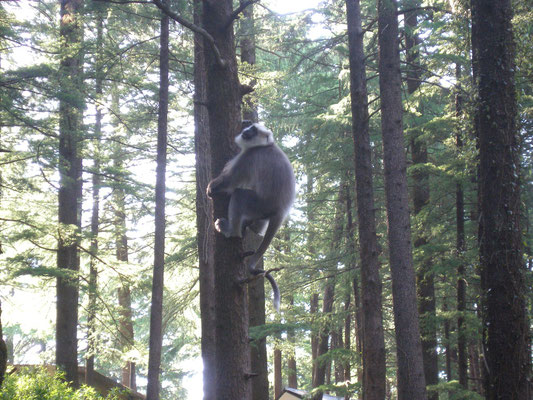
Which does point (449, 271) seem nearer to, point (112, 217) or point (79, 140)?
point (79, 140)

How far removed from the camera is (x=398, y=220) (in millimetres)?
9453

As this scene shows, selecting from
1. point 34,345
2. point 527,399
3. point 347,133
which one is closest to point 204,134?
point 347,133

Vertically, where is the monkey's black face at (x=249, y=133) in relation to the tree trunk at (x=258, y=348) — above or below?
above

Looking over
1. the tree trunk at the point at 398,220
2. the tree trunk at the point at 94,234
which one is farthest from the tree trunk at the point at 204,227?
the tree trunk at the point at 398,220

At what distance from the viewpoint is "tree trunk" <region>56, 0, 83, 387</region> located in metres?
12.6

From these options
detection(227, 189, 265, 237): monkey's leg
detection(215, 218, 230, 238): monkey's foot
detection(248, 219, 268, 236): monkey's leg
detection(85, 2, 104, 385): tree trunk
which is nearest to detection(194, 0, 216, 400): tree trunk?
detection(85, 2, 104, 385): tree trunk

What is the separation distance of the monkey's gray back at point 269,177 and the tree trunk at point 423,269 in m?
6.01

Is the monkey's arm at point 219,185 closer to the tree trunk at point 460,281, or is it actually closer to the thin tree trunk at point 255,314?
the thin tree trunk at point 255,314

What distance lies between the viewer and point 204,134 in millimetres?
11023

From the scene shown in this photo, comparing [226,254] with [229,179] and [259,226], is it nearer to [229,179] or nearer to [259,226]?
[229,179]

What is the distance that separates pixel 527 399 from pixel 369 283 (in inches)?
162

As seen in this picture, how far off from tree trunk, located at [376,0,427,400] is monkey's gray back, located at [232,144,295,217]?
387 centimetres

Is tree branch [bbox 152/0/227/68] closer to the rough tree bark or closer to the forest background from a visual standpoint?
the forest background

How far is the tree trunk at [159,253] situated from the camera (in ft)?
35.0
